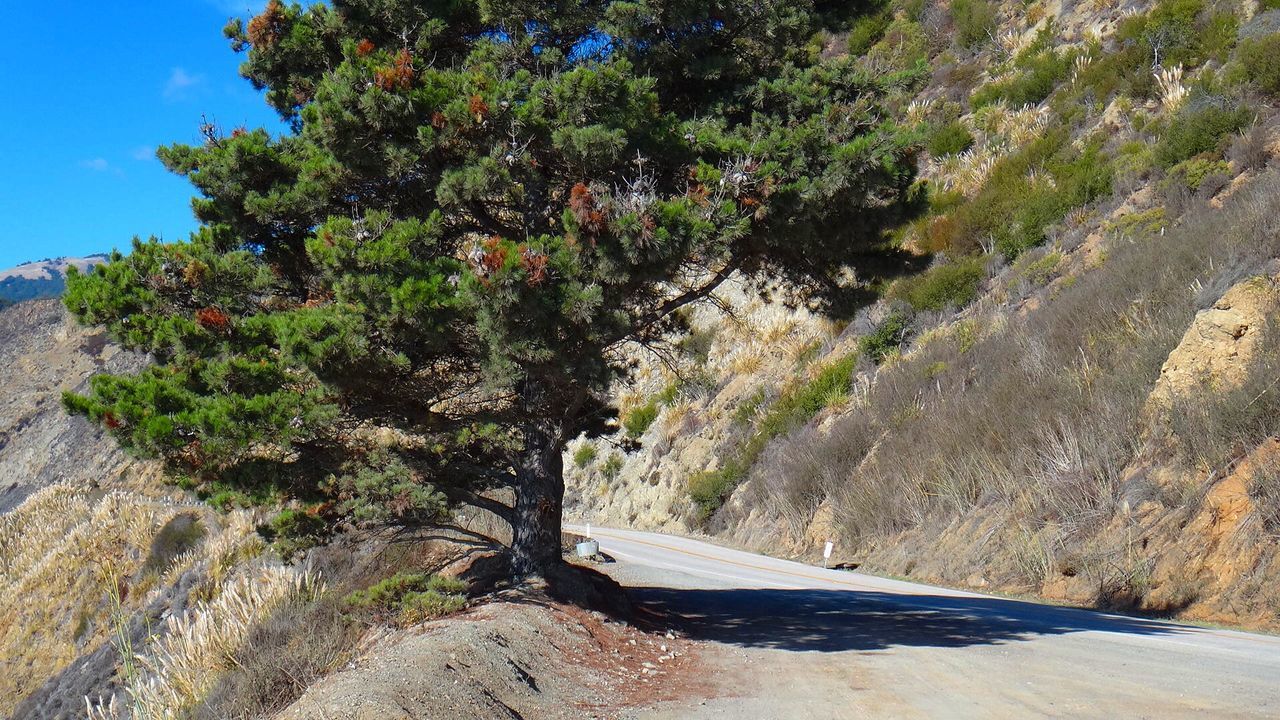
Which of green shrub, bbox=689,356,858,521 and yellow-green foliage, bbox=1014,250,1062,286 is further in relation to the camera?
green shrub, bbox=689,356,858,521

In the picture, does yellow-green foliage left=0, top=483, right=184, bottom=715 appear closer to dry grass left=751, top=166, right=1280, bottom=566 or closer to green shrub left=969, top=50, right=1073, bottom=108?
dry grass left=751, top=166, right=1280, bottom=566

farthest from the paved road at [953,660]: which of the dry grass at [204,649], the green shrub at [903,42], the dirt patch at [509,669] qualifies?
the green shrub at [903,42]

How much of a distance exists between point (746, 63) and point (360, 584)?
22.8 feet

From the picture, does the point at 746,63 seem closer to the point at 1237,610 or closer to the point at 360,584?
the point at 360,584

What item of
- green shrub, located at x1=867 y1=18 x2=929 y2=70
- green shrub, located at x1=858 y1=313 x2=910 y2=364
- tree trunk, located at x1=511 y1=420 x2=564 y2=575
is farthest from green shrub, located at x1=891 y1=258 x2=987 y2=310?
tree trunk, located at x1=511 y1=420 x2=564 y2=575

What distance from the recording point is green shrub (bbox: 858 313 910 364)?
82.4ft

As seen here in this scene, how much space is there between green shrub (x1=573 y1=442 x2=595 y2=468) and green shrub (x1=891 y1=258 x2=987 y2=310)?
15.2 meters

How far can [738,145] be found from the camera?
8.26 m

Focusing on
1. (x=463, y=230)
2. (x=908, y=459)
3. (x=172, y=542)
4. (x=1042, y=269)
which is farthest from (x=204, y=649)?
(x=1042, y=269)

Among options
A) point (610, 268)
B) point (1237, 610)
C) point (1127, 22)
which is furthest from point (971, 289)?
point (610, 268)

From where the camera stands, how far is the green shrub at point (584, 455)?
37219 millimetres

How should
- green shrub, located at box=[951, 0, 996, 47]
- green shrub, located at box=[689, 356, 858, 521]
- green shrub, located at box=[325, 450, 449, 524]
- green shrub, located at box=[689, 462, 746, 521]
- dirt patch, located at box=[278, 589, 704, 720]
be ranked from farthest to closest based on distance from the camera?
green shrub, located at box=[951, 0, 996, 47]
green shrub, located at box=[689, 462, 746, 521]
green shrub, located at box=[689, 356, 858, 521]
green shrub, located at box=[325, 450, 449, 524]
dirt patch, located at box=[278, 589, 704, 720]

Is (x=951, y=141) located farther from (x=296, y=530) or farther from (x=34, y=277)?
(x=34, y=277)

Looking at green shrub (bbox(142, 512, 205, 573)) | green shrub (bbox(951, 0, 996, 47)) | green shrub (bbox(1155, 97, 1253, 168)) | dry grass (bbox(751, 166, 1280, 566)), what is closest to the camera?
dry grass (bbox(751, 166, 1280, 566))
